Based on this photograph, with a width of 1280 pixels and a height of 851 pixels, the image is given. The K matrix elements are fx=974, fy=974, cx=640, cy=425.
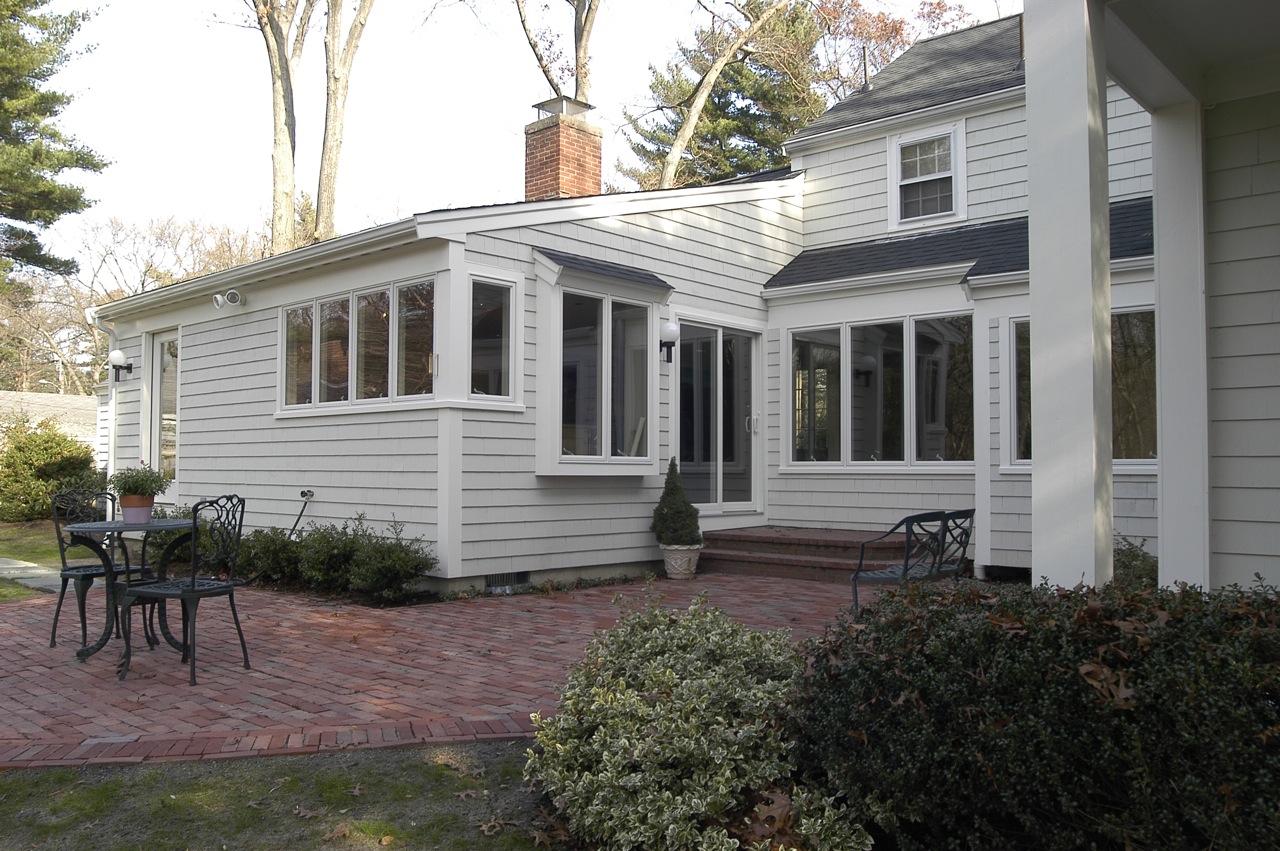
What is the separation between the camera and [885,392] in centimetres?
1078

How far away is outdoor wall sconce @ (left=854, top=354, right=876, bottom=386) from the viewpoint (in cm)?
1088

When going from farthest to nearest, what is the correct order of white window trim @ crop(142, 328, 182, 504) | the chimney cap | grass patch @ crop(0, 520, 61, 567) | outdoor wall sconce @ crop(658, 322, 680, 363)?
white window trim @ crop(142, 328, 182, 504)
grass patch @ crop(0, 520, 61, 567)
the chimney cap
outdoor wall sconce @ crop(658, 322, 680, 363)

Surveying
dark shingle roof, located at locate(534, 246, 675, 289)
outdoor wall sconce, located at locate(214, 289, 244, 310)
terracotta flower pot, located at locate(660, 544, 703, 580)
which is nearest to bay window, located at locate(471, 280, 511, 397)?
dark shingle roof, located at locate(534, 246, 675, 289)

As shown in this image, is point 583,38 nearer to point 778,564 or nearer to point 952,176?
point 952,176

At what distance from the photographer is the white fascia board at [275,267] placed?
877 centimetres

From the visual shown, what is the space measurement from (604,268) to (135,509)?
4771mm

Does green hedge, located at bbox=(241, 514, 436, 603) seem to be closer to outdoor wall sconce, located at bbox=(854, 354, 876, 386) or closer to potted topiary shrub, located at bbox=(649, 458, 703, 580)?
potted topiary shrub, located at bbox=(649, 458, 703, 580)

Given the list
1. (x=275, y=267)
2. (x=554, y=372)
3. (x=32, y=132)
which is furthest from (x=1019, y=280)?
(x=32, y=132)

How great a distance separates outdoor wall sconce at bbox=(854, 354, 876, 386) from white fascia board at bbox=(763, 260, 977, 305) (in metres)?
0.74

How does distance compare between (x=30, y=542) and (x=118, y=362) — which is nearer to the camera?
(x=118, y=362)

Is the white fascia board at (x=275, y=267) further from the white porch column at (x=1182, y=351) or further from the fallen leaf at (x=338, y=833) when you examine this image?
the fallen leaf at (x=338, y=833)

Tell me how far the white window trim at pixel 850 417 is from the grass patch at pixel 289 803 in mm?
7161

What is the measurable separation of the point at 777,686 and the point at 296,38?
1807 cm

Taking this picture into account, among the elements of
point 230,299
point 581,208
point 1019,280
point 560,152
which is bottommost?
point 1019,280
